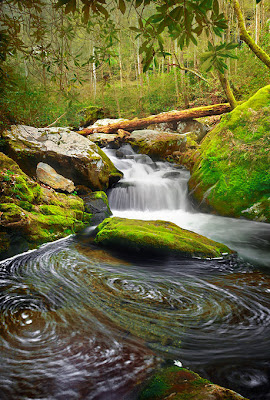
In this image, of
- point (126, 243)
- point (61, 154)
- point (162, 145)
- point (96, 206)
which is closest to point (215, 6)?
point (126, 243)

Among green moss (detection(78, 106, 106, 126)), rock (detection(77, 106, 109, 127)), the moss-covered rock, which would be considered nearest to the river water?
the moss-covered rock

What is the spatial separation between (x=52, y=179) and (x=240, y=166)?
5.95 meters

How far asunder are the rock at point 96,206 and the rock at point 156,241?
207cm

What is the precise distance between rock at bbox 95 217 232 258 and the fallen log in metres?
9.95

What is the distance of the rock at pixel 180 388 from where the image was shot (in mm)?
1476

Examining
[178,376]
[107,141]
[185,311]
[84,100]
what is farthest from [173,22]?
[84,100]

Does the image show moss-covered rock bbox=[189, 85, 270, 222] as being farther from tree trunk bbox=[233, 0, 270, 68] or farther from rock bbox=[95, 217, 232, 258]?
rock bbox=[95, 217, 232, 258]

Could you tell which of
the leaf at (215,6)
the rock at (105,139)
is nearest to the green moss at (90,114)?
the rock at (105,139)

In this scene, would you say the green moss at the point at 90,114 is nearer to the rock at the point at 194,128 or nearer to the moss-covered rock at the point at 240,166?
the rock at the point at 194,128

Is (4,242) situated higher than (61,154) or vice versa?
(61,154)

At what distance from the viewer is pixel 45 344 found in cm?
230

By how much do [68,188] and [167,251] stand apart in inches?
179

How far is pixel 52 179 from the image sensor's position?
7.59 meters

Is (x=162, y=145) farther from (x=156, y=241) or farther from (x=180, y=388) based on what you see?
(x=180, y=388)
